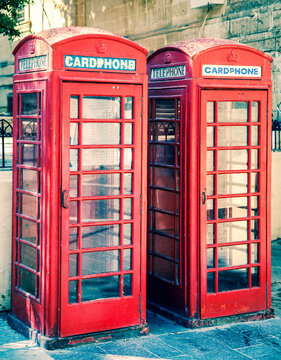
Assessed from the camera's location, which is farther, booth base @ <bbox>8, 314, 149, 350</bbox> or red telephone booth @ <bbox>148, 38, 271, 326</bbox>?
red telephone booth @ <bbox>148, 38, 271, 326</bbox>

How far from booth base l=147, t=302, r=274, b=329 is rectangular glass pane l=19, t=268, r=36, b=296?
1290 mm

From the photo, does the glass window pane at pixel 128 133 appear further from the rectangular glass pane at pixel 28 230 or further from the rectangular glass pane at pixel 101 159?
the rectangular glass pane at pixel 28 230

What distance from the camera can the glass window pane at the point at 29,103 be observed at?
16.2ft

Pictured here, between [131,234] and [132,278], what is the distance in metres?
0.37

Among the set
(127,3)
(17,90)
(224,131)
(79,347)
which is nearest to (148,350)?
(79,347)

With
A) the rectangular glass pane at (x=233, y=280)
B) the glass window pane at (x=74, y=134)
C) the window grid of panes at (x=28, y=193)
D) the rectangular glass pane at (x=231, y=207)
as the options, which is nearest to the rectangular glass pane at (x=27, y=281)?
the window grid of panes at (x=28, y=193)

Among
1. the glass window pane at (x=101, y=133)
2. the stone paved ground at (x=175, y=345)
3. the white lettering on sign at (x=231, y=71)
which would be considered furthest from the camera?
the white lettering on sign at (x=231, y=71)

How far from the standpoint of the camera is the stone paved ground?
4.73 metres

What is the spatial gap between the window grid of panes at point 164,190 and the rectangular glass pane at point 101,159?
2.30 feet

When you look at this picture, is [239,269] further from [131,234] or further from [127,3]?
[127,3]

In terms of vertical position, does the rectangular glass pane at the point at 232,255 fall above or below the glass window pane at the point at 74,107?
below

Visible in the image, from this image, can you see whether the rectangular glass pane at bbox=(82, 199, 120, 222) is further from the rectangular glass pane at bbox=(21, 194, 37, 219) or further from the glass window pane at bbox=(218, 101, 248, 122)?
the glass window pane at bbox=(218, 101, 248, 122)

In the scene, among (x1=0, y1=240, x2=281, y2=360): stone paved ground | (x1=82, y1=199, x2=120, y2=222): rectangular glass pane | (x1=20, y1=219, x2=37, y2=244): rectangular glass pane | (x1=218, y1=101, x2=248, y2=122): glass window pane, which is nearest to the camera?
(x1=0, y1=240, x2=281, y2=360): stone paved ground

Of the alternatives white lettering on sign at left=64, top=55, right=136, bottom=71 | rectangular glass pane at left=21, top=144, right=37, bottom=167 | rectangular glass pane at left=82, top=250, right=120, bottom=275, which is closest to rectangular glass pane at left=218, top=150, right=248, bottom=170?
white lettering on sign at left=64, top=55, right=136, bottom=71
